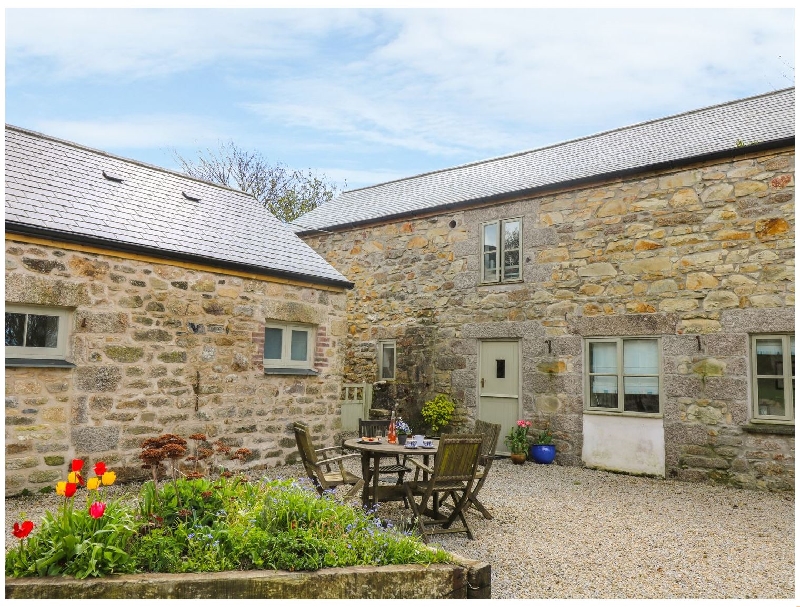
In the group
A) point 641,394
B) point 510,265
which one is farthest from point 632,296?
point 510,265

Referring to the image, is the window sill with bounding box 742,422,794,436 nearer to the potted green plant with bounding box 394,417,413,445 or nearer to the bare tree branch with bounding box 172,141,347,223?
the potted green plant with bounding box 394,417,413,445

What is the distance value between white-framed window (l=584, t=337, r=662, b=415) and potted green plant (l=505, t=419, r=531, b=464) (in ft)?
3.63

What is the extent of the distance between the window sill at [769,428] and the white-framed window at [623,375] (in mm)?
1198

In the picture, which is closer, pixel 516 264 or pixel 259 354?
pixel 259 354

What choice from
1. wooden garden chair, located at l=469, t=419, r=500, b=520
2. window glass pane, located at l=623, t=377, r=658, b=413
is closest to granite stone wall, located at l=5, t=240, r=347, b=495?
wooden garden chair, located at l=469, t=419, r=500, b=520

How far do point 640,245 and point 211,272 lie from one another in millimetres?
6302

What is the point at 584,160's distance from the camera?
11.3 meters

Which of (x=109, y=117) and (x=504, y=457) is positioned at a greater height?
(x=109, y=117)

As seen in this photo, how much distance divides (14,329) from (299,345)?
3960 mm

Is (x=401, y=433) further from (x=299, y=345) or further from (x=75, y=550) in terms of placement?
(x=75, y=550)

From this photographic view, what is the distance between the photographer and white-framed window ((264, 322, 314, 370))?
9.33 m

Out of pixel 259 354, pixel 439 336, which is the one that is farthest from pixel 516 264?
pixel 259 354

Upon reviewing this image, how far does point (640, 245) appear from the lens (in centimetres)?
962
